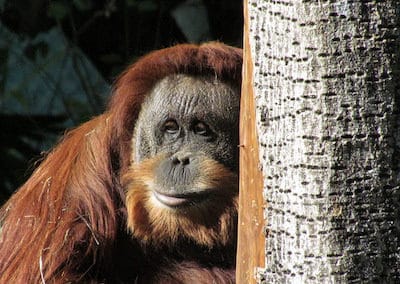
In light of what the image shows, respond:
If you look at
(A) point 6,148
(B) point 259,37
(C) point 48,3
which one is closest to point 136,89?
(B) point 259,37

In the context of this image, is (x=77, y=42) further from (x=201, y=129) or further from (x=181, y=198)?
(x=181, y=198)

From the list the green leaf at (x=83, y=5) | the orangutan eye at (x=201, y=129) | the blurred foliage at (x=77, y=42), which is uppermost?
the green leaf at (x=83, y=5)

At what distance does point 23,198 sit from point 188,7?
3.31m

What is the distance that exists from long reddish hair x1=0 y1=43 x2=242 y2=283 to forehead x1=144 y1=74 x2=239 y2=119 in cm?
3

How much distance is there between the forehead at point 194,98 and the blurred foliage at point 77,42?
263 centimetres

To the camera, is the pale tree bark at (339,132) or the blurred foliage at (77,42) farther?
the blurred foliage at (77,42)

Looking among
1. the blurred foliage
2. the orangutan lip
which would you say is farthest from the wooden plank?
the blurred foliage

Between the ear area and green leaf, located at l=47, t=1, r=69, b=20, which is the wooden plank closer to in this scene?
the ear area

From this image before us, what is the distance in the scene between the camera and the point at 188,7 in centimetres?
650

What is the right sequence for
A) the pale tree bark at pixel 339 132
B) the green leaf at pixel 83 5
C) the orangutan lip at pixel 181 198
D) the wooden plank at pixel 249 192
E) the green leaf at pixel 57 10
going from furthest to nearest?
1. the green leaf at pixel 83 5
2. the green leaf at pixel 57 10
3. the orangutan lip at pixel 181 198
4. the wooden plank at pixel 249 192
5. the pale tree bark at pixel 339 132

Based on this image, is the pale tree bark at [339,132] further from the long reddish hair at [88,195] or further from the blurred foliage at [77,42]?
the blurred foliage at [77,42]

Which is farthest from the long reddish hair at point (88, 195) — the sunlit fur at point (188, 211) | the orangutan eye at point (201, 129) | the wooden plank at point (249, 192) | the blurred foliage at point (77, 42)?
→ the blurred foliage at point (77, 42)

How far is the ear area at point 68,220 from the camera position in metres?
3.21

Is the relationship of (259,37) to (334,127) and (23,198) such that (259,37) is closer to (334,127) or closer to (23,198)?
(334,127)
